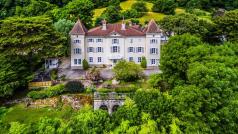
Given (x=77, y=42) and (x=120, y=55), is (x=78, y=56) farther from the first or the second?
(x=120, y=55)

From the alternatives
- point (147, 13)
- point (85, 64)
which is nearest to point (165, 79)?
point (85, 64)

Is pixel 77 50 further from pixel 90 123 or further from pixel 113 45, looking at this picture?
pixel 90 123

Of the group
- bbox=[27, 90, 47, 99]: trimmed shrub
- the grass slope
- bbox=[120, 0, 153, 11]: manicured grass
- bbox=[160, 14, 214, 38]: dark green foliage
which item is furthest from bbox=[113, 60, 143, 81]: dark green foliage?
bbox=[120, 0, 153, 11]: manicured grass

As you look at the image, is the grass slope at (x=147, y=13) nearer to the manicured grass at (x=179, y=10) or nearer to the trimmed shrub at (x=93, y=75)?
the manicured grass at (x=179, y=10)

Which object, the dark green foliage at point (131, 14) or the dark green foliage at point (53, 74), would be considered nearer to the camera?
the dark green foliage at point (53, 74)

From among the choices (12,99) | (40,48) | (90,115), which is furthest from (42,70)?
(90,115)

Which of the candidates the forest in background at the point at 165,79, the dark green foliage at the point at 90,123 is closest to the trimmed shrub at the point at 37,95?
the forest in background at the point at 165,79

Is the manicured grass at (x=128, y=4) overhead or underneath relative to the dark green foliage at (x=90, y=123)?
overhead
